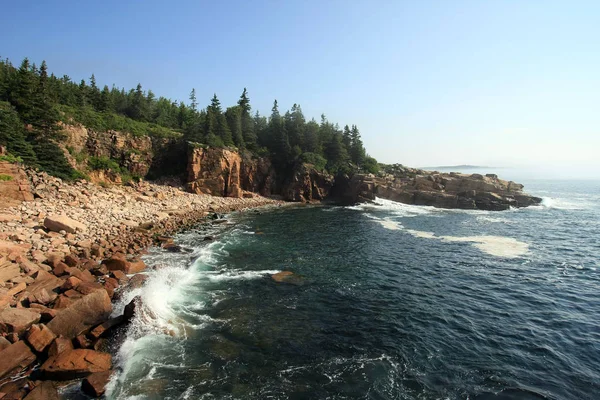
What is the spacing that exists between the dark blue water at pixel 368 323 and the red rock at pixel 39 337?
3.00m

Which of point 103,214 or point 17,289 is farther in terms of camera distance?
point 103,214

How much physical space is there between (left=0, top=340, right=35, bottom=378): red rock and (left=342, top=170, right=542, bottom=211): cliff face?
58582 millimetres

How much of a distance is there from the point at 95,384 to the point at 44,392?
5.31 ft

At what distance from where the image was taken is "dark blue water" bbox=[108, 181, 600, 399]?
1098cm

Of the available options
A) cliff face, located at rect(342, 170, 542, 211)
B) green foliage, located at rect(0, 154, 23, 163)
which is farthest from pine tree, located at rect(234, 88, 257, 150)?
green foliage, located at rect(0, 154, 23, 163)

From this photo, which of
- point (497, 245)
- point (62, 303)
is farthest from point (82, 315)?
point (497, 245)

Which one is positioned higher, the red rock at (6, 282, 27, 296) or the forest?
the forest

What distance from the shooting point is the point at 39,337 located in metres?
12.1

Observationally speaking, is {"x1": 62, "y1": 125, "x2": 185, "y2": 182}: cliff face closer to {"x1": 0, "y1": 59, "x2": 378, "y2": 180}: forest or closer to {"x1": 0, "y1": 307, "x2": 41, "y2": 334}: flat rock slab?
{"x1": 0, "y1": 59, "x2": 378, "y2": 180}: forest

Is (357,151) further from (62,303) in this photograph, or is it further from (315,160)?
(62,303)

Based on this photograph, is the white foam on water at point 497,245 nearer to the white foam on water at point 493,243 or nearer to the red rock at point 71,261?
the white foam on water at point 493,243

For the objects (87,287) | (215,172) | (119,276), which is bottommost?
(119,276)

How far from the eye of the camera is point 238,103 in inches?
3393

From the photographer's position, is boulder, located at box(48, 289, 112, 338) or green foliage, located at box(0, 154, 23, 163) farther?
green foliage, located at box(0, 154, 23, 163)
